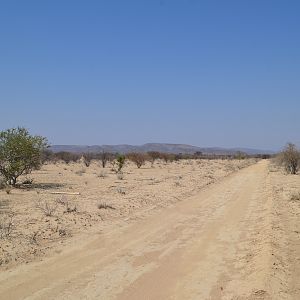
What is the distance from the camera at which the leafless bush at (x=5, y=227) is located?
12828 millimetres

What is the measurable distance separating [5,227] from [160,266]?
5.77m

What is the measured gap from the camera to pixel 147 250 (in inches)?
463

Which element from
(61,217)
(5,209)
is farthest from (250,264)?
(5,209)

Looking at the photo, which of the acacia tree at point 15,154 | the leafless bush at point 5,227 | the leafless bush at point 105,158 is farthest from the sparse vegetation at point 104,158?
the leafless bush at point 5,227

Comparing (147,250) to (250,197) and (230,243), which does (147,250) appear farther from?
(250,197)

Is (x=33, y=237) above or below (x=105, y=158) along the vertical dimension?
below

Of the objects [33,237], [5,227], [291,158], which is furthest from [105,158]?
[33,237]

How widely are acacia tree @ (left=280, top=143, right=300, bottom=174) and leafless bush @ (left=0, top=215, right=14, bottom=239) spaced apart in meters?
37.8

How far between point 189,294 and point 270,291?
138 centimetres

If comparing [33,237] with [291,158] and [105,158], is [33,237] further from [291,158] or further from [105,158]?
[105,158]

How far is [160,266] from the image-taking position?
10.1m

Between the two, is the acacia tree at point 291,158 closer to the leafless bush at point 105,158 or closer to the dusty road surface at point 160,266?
the leafless bush at point 105,158

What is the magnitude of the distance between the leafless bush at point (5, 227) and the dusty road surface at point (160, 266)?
2.02m

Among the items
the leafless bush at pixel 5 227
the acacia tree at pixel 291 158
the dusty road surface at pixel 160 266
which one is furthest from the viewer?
the acacia tree at pixel 291 158
